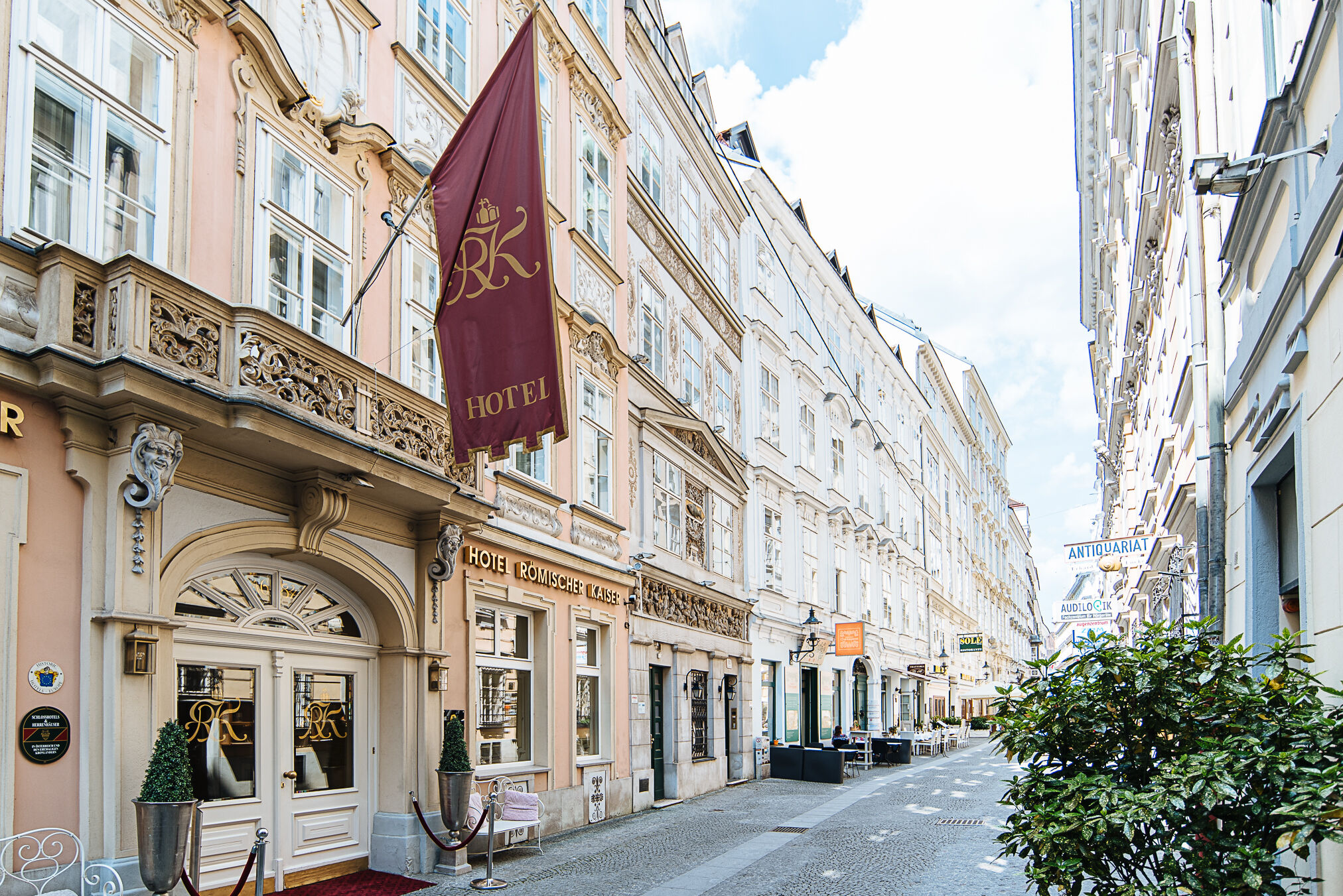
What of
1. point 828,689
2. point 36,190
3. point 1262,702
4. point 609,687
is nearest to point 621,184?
point 609,687

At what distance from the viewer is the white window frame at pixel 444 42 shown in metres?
12.6

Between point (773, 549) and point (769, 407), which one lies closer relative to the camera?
point (773, 549)

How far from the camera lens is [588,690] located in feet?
53.3

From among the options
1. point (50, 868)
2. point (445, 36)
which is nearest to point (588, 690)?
point (445, 36)

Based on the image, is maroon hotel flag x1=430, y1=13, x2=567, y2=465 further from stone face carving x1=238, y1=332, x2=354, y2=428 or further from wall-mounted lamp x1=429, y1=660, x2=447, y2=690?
wall-mounted lamp x1=429, y1=660, x2=447, y2=690

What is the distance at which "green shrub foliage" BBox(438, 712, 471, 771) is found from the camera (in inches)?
439

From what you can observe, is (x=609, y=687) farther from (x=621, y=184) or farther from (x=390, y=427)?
(x=621, y=184)

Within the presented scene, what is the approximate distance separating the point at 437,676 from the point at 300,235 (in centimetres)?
484

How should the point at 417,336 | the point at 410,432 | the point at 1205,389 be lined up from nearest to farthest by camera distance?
the point at 410,432 < the point at 1205,389 < the point at 417,336

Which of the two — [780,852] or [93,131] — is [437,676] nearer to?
[780,852]

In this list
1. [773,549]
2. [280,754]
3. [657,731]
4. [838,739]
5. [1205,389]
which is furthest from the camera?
[838,739]

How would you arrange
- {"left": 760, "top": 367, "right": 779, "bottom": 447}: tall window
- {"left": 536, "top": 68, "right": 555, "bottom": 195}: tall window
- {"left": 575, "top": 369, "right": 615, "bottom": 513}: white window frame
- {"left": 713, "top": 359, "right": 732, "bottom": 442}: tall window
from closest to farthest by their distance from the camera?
{"left": 536, "top": 68, "right": 555, "bottom": 195}: tall window → {"left": 575, "top": 369, "right": 615, "bottom": 513}: white window frame → {"left": 713, "top": 359, "right": 732, "bottom": 442}: tall window → {"left": 760, "top": 367, "right": 779, "bottom": 447}: tall window

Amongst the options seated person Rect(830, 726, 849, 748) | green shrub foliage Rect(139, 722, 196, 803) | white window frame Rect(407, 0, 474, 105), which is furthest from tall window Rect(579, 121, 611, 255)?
seated person Rect(830, 726, 849, 748)

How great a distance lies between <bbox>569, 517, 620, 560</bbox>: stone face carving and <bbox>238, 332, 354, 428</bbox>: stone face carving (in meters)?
6.34
